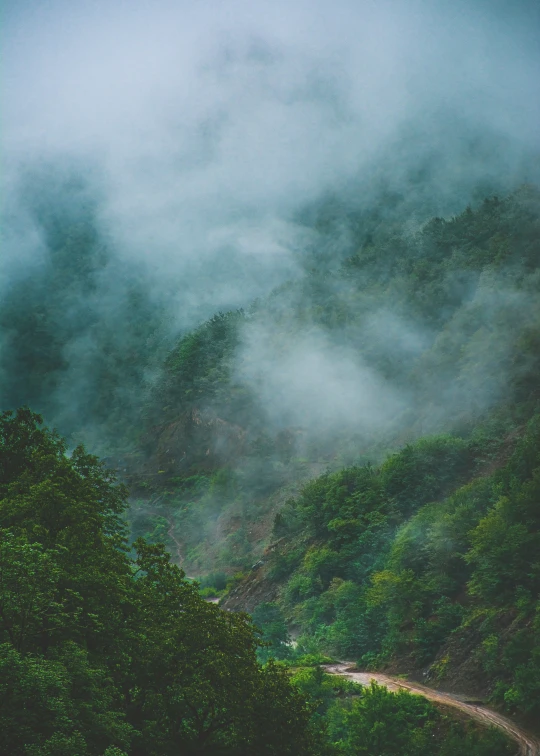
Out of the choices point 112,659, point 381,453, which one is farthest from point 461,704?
point 381,453

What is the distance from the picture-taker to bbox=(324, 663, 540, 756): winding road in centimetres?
3850

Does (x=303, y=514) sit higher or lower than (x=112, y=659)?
higher

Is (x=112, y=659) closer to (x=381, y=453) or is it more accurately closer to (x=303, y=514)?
(x=303, y=514)

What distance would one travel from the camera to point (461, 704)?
4550 centimetres

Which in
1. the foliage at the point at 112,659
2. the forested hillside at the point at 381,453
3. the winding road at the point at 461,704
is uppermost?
the forested hillside at the point at 381,453

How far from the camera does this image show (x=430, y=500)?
79.8 metres

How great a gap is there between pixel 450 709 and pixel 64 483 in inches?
1141

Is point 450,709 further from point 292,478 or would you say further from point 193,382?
point 193,382

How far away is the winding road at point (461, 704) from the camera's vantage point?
38500 millimetres

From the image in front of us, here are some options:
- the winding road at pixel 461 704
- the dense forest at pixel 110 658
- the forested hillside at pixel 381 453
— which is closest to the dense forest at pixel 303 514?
the dense forest at pixel 110 658

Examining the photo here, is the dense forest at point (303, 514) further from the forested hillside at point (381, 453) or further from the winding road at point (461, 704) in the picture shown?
the winding road at point (461, 704)

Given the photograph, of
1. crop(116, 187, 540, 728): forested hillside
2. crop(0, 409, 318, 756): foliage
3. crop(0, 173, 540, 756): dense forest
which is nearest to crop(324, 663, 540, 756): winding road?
crop(0, 173, 540, 756): dense forest

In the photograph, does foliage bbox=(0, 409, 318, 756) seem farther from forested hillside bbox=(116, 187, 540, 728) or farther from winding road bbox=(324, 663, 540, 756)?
forested hillside bbox=(116, 187, 540, 728)

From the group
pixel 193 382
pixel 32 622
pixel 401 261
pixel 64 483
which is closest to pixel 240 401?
pixel 193 382
